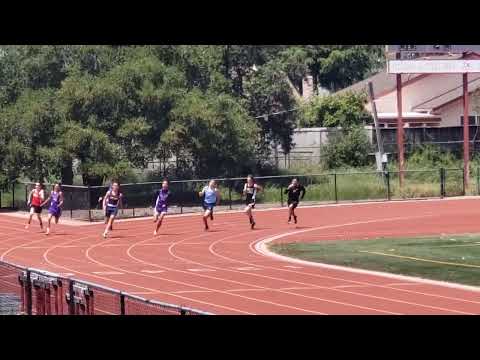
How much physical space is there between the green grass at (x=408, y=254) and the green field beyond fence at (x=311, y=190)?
14.7 metres

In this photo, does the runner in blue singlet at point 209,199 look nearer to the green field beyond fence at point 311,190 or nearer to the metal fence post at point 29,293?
the green field beyond fence at point 311,190

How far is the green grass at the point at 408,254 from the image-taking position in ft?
79.4

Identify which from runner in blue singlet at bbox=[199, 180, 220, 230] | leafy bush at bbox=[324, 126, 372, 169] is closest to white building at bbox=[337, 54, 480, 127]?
leafy bush at bbox=[324, 126, 372, 169]

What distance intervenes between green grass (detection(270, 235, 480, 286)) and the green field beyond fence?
14745mm

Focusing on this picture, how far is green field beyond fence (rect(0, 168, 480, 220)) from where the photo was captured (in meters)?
46.1

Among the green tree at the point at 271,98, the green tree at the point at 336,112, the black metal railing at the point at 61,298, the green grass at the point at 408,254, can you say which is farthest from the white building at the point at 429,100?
the black metal railing at the point at 61,298

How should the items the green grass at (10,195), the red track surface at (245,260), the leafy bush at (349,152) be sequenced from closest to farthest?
the red track surface at (245,260)
the green grass at (10,195)
the leafy bush at (349,152)

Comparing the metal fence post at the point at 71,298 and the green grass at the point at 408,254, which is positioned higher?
the metal fence post at the point at 71,298

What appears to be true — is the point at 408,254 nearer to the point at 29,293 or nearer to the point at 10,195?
the point at 29,293

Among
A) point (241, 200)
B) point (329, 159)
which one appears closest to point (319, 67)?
point (329, 159)
